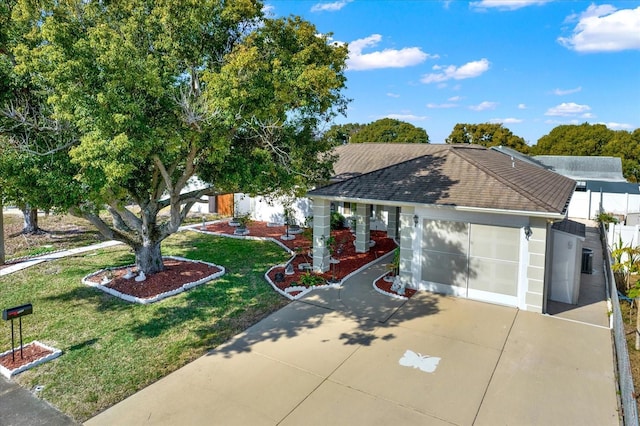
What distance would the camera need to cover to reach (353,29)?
43.9 ft

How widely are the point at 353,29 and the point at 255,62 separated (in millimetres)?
6009

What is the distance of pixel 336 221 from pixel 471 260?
10187 millimetres

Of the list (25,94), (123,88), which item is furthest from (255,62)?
(25,94)

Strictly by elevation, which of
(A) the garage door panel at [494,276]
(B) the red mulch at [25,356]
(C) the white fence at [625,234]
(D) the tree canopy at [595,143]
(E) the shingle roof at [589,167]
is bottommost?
(B) the red mulch at [25,356]

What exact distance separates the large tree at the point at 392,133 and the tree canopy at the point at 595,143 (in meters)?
18.2

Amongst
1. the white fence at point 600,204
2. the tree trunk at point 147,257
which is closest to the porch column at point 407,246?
the tree trunk at point 147,257

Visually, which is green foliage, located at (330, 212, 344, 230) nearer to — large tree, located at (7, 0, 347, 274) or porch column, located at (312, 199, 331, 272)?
porch column, located at (312, 199, 331, 272)

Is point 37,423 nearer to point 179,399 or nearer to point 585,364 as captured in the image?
point 179,399

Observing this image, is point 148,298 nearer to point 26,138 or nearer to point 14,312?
point 14,312

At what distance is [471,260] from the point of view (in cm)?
1095

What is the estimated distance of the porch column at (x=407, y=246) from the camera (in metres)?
11.8

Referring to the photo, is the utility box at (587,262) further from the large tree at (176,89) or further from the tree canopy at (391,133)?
the tree canopy at (391,133)

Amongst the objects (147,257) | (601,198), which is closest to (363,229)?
(147,257)

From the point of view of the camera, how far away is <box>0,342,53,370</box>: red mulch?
7.28 metres
